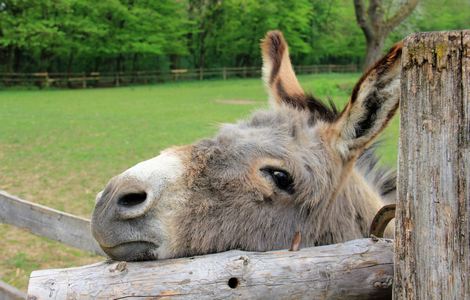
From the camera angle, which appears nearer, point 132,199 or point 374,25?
point 132,199

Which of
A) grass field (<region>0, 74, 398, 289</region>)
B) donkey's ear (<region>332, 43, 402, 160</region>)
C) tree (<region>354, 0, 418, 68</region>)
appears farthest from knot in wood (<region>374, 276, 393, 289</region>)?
tree (<region>354, 0, 418, 68</region>)

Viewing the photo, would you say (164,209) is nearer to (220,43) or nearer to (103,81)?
(103,81)

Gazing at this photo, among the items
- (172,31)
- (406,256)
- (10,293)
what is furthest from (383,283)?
(172,31)

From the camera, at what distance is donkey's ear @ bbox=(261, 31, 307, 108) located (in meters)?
3.37

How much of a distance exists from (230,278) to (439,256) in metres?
0.74

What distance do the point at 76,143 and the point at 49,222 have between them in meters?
10.3

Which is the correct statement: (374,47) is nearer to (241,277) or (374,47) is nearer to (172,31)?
(241,277)

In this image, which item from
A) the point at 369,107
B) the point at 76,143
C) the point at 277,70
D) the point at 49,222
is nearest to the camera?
the point at 369,107

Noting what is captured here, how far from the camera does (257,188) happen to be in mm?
2416

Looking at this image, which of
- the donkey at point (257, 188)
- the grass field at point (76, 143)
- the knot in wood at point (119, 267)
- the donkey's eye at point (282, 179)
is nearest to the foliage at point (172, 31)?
the grass field at point (76, 143)

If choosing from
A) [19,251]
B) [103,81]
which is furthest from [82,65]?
[19,251]

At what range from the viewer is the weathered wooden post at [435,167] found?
1569 millimetres

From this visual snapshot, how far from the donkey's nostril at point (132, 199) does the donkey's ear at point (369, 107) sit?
3.42 feet

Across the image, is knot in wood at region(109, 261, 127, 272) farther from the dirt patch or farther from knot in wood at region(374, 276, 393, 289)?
the dirt patch
